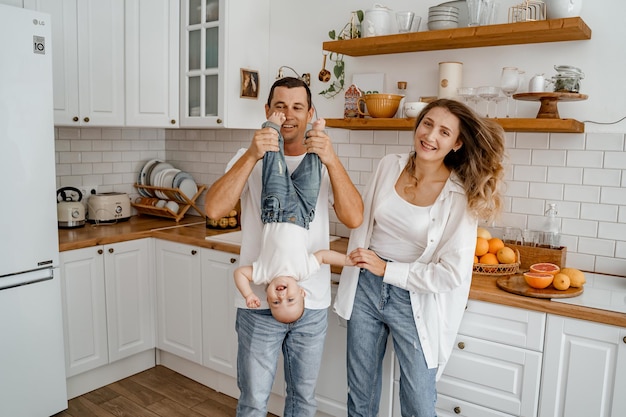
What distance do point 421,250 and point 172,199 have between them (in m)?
2.27

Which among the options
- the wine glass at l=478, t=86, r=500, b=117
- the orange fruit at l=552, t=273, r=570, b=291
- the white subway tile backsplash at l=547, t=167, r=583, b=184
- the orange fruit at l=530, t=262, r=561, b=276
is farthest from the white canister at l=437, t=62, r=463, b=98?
the orange fruit at l=552, t=273, r=570, b=291

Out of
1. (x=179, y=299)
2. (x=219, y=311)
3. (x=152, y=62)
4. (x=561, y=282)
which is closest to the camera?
(x=561, y=282)

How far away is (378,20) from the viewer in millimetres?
2887

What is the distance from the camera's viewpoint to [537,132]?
2633mm

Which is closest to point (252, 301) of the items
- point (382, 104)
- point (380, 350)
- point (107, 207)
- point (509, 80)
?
point (380, 350)

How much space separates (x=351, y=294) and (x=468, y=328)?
507mm

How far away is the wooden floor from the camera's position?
308cm

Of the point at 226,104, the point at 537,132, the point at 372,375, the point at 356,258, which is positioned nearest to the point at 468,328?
the point at 372,375

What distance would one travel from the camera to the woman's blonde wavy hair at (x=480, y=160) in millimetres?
2043

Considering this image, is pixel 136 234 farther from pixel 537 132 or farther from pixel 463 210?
pixel 537 132

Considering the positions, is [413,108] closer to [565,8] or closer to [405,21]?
[405,21]

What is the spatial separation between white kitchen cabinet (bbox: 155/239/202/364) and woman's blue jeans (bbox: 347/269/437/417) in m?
1.30

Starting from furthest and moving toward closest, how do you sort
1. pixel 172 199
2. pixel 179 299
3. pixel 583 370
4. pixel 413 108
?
pixel 172 199
pixel 179 299
pixel 413 108
pixel 583 370

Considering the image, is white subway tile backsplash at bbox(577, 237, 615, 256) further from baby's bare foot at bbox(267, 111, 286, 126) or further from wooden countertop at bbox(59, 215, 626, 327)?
baby's bare foot at bbox(267, 111, 286, 126)
